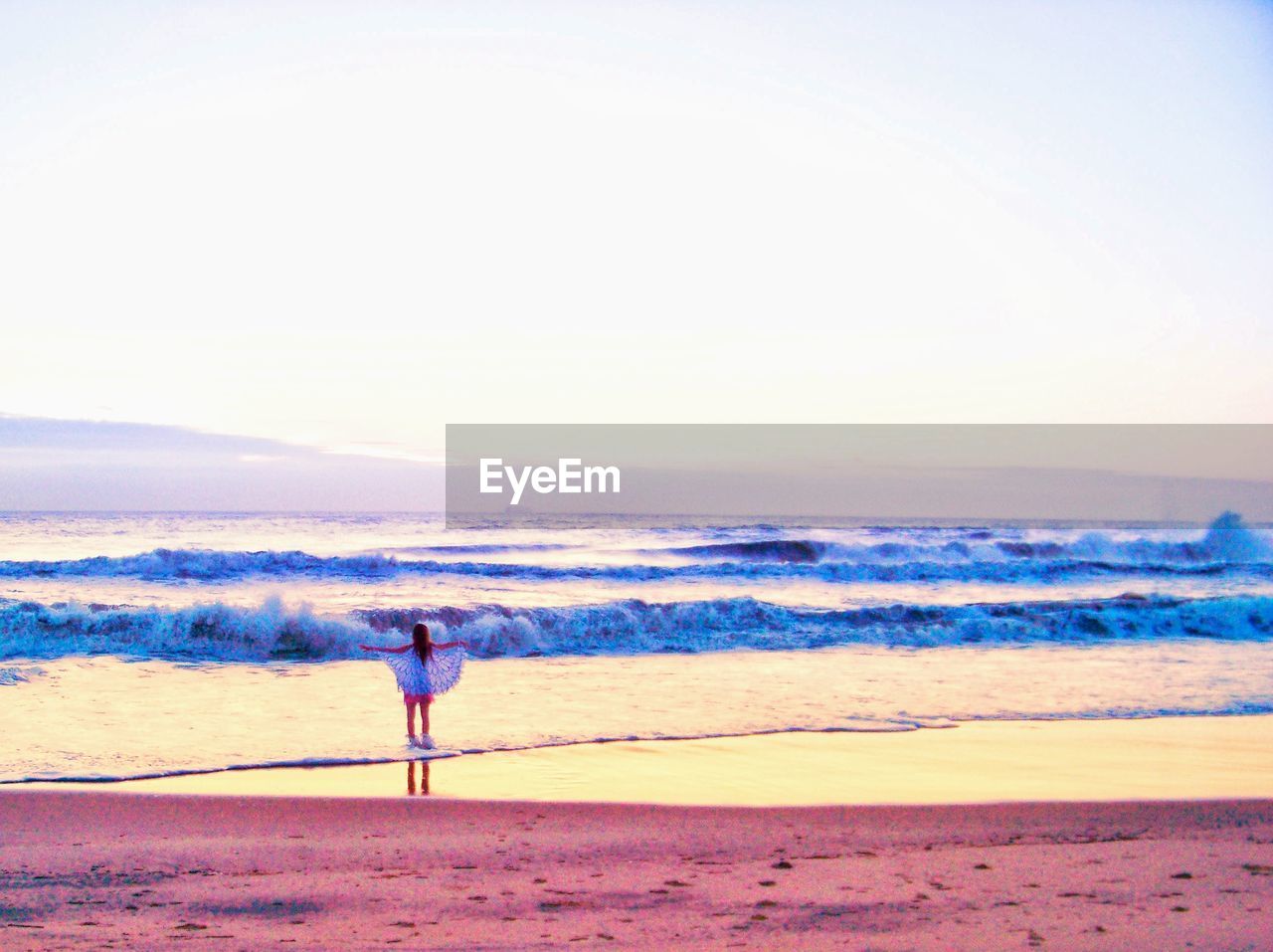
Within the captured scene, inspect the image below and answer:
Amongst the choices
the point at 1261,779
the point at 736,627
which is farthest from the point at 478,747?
the point at 736,627

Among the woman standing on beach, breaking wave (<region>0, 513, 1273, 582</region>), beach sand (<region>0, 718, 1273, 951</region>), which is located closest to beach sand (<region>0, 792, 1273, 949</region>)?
beach sand (<region>0, 718, 1273, 951</region>)

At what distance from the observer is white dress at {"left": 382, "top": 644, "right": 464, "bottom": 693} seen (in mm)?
9117

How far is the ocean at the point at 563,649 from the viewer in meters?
9.95

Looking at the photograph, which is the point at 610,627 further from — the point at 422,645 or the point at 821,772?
the point at 821,772

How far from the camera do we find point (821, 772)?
838cm

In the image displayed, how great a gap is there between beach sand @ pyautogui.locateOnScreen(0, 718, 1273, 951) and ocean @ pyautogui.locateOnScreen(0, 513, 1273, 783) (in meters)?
1.55

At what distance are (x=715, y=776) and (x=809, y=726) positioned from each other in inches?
91.1

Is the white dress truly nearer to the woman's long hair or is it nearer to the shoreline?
the woman's long hair

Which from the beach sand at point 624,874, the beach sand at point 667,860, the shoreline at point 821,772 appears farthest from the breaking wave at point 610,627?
the beach sand at point 624,874

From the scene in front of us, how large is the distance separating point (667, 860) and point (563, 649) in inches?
419

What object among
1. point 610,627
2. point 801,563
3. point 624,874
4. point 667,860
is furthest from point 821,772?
point 801,563

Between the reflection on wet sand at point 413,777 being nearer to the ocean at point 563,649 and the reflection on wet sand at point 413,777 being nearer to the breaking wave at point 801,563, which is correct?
the ocean at point 563,649

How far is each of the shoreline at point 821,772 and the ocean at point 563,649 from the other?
46cm

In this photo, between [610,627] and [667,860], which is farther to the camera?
[610,627]
